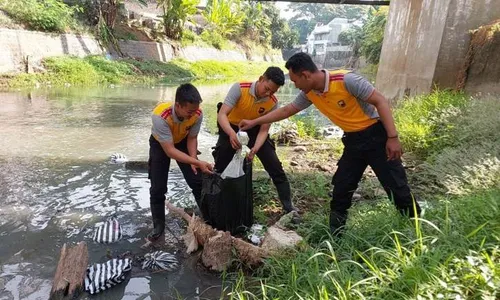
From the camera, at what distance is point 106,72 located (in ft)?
61.9

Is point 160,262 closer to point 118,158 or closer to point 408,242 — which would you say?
point 408,242

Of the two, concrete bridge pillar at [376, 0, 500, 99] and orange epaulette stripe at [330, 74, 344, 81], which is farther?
concrete bridge pillar at [376, 0, 500, 99]

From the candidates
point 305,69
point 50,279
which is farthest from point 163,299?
point 305,69

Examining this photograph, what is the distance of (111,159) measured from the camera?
6.74 metres

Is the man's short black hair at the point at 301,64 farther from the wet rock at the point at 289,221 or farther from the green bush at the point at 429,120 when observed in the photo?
the green bush at the point at 429,120

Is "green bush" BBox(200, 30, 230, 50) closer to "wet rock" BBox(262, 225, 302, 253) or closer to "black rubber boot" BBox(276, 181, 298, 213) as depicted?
"black rubber boot" BBox(276, 181, 298, 213)

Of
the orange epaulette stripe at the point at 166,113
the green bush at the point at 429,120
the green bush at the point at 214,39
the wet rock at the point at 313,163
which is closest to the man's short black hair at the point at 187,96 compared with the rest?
the orange epaulette stripe at the point at 166,113

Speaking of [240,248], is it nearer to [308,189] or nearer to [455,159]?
[308,189]

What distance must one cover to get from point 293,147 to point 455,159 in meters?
3.43

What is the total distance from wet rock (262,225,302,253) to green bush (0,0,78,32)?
16.9 metres

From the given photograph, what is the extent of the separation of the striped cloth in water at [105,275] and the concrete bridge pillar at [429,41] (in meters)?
6.67

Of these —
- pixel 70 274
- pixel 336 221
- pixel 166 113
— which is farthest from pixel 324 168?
pixel 70 274

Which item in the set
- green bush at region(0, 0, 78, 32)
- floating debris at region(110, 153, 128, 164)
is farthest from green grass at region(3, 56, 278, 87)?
floating debris at region(110, 153, 128, 164)

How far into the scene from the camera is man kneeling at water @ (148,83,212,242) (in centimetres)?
345
